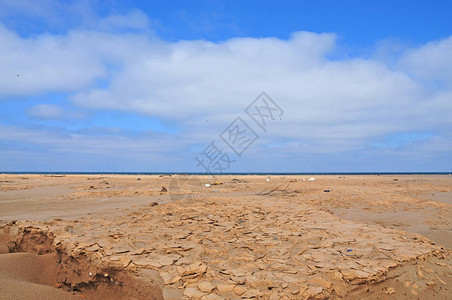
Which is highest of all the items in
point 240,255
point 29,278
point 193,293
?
point 240,255

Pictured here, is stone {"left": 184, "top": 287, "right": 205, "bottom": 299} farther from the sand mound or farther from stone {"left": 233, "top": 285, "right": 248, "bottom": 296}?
the sand mound

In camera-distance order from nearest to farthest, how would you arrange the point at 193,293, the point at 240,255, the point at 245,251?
the point at 193,293
the point at 240,255
the point at 245,251

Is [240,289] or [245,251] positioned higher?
[245,251]

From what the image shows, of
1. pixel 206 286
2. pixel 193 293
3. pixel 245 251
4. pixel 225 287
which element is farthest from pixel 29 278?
pixel 245 251

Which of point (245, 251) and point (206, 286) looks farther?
point (245, 251)

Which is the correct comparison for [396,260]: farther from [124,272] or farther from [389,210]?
[389,210]

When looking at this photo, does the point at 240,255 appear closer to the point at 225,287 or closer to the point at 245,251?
the point at 245,251

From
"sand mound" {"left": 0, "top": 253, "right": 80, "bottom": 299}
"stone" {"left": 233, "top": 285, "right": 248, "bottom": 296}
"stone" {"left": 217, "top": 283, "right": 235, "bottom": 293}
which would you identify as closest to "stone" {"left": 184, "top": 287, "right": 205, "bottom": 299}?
"stone" {"left": 217, "top": 283, "right": 235, "bottom": 293}

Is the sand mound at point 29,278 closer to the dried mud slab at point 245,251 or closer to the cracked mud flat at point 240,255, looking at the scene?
the cracked mud flat at point 240,255

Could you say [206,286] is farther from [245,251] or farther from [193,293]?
[245,251]

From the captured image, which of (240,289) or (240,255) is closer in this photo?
(240,289)

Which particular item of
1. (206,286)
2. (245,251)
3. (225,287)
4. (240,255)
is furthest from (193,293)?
(245,251)

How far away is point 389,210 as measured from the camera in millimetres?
9414

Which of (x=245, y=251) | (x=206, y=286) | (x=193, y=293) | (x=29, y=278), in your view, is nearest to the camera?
(x=193, y=293)
